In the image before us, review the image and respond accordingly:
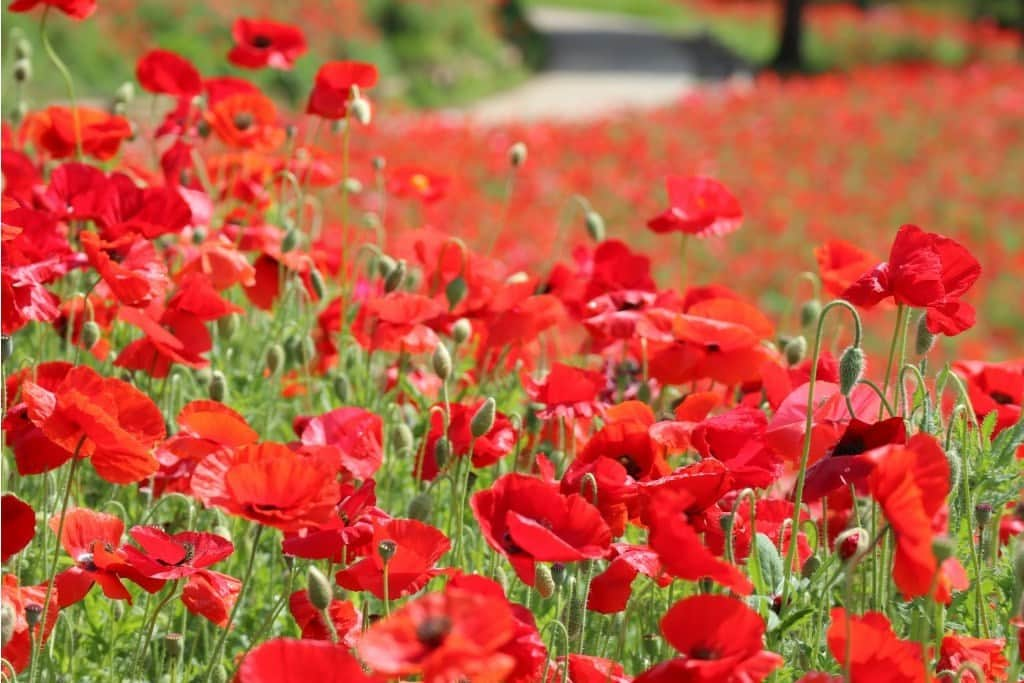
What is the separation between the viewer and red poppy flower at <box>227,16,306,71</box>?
2.62 m

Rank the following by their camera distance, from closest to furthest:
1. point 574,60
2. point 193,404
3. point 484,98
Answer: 1. point 193,404
2. point 484,98
3. point 574,60

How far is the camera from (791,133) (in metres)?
11.0

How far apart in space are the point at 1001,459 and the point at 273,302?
138 centimetres

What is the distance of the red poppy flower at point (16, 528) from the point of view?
4.75 ft

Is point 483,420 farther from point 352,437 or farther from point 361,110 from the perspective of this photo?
point 361,110

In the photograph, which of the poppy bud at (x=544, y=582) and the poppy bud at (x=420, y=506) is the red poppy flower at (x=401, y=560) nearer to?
the poppy bud at (x=544, y=582)

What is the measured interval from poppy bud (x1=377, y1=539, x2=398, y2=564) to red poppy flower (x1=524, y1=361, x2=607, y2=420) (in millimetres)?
469

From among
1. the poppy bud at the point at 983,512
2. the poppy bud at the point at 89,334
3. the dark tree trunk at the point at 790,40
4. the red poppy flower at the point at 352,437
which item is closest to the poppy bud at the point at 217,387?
the poppy bud at the point at 89,334

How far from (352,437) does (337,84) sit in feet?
2.85

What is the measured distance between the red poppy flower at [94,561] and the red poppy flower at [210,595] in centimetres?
5

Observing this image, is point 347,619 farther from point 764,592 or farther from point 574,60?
point 574,60

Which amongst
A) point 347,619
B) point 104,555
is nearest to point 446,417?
point 347,619

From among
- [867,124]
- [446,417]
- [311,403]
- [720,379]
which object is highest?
[446,417]

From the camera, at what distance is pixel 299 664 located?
108 centimetres
